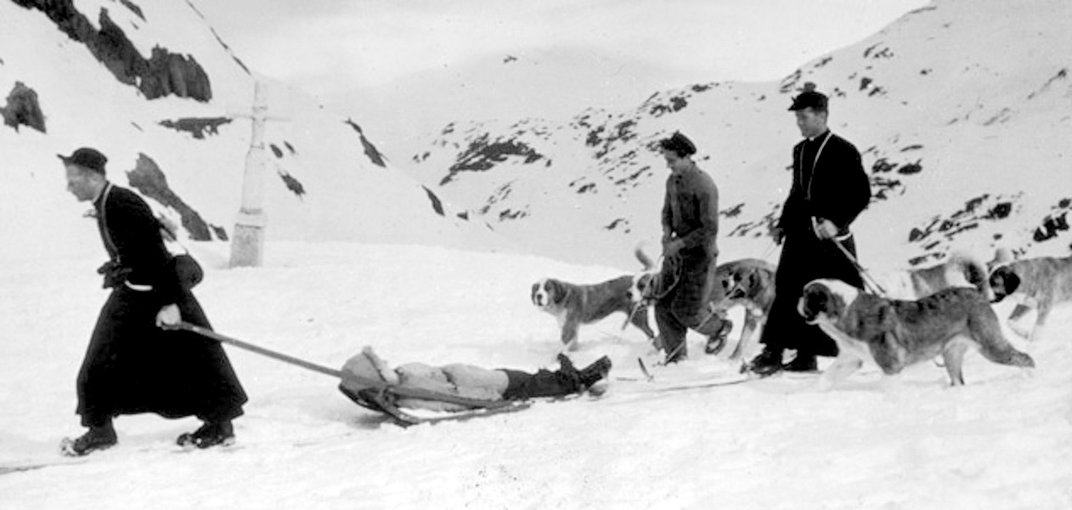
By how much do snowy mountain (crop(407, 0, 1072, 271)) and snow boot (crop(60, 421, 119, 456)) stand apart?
3507 centimetres

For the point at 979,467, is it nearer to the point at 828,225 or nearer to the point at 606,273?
the point at 828,225

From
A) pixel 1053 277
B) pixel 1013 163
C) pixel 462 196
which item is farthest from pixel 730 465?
pixel 462 196

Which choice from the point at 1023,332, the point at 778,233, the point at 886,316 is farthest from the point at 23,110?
the point at 886,316

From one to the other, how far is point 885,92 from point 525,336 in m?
74.5

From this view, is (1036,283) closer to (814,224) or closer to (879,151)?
(814,224)

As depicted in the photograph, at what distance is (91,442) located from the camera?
599 centimetres

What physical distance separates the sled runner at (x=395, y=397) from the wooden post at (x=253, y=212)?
8865 millimetres

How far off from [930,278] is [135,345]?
6.78m

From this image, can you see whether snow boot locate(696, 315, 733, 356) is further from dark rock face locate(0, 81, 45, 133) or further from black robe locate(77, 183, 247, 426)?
dark rock face locate(0, 81, 45, 133)

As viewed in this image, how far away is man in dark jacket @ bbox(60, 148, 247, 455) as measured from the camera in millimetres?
5988

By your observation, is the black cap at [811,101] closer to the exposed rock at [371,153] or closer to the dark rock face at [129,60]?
the dark rock face at [129,60]

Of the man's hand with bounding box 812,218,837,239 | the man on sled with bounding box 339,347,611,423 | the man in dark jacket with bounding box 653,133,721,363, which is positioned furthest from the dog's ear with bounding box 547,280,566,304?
the man's hand with bounding box 812,218,837,239

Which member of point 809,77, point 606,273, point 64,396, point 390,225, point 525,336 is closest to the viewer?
point 64,396

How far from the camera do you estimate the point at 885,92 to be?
258 ft
